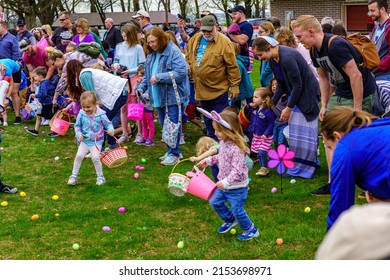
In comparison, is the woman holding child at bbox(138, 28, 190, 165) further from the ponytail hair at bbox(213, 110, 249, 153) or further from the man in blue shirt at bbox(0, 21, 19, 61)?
the man in blue shirt at bbox(0, 21, 19, 61)

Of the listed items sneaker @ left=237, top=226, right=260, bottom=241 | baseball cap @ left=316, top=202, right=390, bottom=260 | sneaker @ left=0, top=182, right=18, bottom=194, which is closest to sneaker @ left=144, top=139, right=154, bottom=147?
sneaker @ left=0, top=182, right=18, bottom=194

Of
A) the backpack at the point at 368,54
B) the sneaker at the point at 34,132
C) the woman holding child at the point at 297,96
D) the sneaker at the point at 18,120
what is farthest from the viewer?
the sneaker at the point at 18,120

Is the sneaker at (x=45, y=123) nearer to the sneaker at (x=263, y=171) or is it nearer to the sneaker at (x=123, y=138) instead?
the sneaker at (x=123, y=138)

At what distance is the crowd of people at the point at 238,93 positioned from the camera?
542cm

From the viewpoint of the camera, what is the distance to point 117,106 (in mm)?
8680

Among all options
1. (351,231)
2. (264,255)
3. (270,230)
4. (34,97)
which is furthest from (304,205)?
(34,97)

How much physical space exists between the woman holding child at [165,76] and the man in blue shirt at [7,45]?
217 inches

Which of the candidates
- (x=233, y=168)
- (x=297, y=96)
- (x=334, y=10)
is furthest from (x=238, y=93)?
(x=334, y=10)

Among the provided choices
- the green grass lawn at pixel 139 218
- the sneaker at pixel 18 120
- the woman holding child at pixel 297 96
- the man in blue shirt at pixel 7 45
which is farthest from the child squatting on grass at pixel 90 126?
the man in blue shirt at pixel 7 45

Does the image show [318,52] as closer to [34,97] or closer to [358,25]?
[34,97]

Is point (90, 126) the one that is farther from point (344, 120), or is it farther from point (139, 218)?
point (344, 120)

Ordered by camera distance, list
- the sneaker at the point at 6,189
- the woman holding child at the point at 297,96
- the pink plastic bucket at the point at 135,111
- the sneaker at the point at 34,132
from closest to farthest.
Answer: the woman holding child at the point at 297,96 < the sneaker at the point at 6,189 < the pink plastic bucket at the point at 135,111 < the sneaker at the point at 34,132

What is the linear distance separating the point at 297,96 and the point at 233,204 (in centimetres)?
Result: 221

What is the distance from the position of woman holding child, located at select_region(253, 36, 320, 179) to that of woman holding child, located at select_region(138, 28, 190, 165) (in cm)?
141
